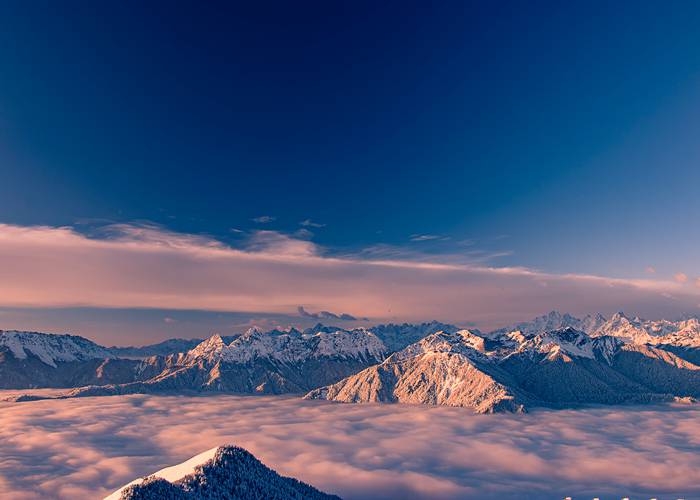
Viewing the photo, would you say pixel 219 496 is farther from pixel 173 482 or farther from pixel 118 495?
pixel 118 495

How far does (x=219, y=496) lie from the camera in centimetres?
19938

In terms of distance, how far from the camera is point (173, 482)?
19850 centimetres

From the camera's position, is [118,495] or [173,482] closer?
[118,495]

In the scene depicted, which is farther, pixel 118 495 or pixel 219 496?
pixel 219 496

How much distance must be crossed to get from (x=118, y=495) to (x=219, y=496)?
4091 cm

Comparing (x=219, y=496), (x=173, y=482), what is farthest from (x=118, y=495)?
(x=219, y=496)

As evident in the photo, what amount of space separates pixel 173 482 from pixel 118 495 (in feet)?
86.5

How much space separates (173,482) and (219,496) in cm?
2008

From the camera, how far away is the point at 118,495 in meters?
176
